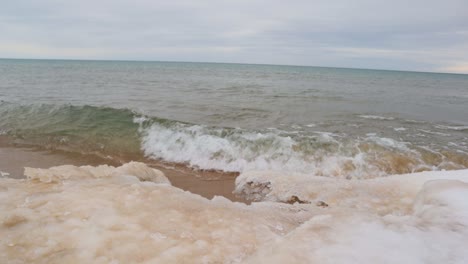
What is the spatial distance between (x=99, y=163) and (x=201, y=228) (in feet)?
23.2

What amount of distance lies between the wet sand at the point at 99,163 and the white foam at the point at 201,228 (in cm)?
299

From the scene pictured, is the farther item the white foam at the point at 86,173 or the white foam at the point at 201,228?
the white foam at the point at 86,173

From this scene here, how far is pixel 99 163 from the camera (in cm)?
905

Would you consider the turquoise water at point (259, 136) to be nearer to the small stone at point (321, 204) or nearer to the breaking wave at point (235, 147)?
the breaking wave at point (235, 147)

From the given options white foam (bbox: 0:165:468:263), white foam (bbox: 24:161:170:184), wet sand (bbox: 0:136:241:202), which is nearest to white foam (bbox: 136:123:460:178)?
wet sand (bbox: 0:136:241:202)

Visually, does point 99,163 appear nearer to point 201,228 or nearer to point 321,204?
point 321,204

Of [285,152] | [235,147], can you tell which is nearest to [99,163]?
[235,147]

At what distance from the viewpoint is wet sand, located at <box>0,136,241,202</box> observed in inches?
281

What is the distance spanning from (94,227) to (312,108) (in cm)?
1564

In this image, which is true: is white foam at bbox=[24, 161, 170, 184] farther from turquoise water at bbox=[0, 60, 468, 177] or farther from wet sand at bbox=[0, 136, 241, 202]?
turquoise water at bbox=[0, 60, 468, 177]

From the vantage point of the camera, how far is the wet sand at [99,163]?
713 centimetres

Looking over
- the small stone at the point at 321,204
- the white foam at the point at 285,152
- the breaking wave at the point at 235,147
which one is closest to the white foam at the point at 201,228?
the small stone at the point at 321,204

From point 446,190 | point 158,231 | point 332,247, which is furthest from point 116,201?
point 446,190

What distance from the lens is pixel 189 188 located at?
23.2ft
